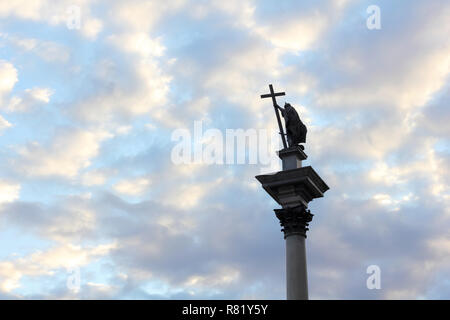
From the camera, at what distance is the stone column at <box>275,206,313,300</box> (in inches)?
1115

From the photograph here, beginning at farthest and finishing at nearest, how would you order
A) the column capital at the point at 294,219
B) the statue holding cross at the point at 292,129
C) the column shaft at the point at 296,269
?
the statue holding cross at the point at 292,129
the column capital at the point at 294,219
the column shaft at the point at 296,269

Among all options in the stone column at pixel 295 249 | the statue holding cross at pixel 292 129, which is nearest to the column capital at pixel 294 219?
the stone column at pixel 295 249

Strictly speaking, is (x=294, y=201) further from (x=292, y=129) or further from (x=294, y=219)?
(x=292, y=129)

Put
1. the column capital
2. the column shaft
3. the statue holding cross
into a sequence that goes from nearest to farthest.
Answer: the column shaft, the column capital, the statue holding cross

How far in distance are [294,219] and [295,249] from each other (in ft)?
4.31

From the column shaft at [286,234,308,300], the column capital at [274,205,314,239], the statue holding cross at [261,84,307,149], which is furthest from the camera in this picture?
the statue holding cross at [261,84,307,149]

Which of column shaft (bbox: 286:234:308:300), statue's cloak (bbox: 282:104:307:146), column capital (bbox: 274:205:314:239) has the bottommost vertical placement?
column shaft (bbox: 286:234:308:300)

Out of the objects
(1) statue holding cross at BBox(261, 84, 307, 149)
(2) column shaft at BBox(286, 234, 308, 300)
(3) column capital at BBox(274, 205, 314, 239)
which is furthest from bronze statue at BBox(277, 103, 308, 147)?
(2) column shaft at BBox(286, 234, 308, 300)

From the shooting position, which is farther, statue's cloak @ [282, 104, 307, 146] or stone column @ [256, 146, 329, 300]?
statue's cloak @ [282, 104, 307, 146]

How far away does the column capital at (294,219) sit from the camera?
95.6 feet

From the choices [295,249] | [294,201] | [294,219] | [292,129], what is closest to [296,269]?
[295,249]

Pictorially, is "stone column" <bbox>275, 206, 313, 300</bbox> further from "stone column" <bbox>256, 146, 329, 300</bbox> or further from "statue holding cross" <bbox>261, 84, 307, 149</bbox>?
"statue holding cross" <bbox>261, 84, 307, 149</bbox>

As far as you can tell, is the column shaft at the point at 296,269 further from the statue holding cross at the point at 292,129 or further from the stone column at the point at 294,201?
the statue holding cross at the point at 292,129
